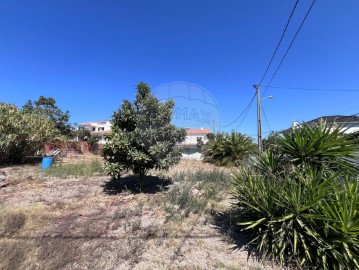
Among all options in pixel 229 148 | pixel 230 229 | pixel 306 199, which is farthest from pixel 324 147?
pixel 229 148

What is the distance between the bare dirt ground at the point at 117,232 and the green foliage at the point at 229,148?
376 inches

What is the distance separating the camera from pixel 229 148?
16.4 meters

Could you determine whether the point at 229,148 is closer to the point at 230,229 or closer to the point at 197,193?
the point at 197,193

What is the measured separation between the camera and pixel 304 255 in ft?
10.4

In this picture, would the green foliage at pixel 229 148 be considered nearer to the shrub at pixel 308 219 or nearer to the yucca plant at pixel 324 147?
the yucca plant at pixel 324 147

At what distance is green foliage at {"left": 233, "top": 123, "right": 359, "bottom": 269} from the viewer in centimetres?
286

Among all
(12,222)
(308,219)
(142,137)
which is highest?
(142,137)

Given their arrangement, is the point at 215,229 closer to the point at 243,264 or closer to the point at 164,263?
the point at 243,264

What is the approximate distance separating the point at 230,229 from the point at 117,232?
2.24 meters

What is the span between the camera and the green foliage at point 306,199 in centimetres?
286

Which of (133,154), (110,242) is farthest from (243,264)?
(133,154)

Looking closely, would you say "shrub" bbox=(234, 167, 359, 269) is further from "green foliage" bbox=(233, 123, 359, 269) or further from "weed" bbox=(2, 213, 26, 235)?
"weed" bbox=(2, 213, 26, 235)

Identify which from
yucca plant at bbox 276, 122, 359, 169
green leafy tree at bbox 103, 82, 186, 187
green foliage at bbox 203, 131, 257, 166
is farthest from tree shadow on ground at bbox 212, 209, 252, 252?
green foliage at bbox 203, 131, 257, 166

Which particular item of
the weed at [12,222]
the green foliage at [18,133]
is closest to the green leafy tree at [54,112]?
the green foliage at [18,133]
